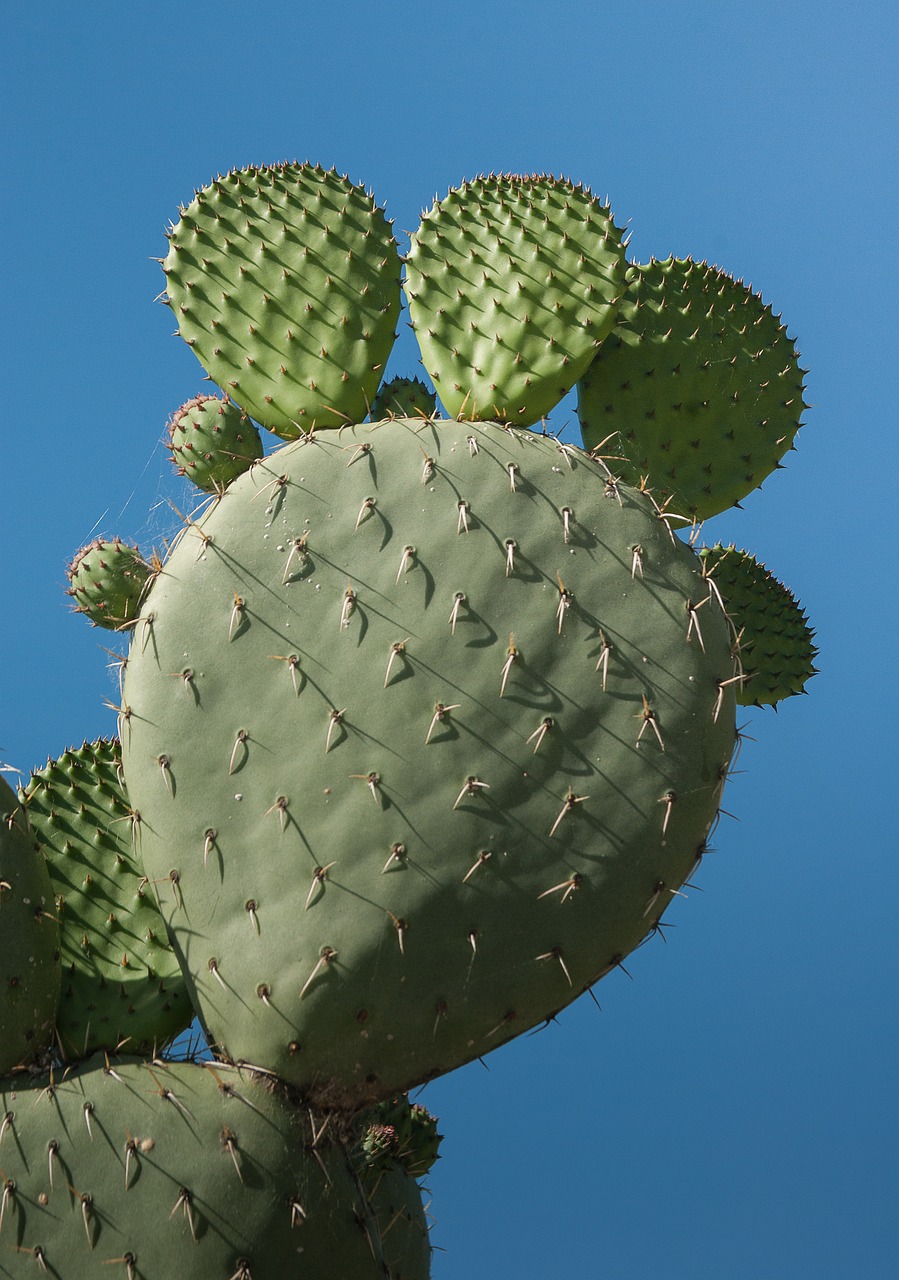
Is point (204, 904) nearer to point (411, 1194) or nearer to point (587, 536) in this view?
point (587, 536)

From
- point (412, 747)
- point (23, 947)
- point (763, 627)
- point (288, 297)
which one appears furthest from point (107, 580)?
point (763, 627)

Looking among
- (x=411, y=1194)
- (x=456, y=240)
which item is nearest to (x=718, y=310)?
(x=456, y=240)

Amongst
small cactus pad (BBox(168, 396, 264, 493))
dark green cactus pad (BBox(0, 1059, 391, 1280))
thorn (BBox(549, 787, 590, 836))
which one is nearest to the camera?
dark green cactus pad (BBox(0, 1059, 391, 1280))

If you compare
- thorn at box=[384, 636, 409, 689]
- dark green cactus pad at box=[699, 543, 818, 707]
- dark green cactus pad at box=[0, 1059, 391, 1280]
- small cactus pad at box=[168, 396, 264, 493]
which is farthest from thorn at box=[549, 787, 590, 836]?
dark green cactus pad at box=[699, 543, 818, 707]

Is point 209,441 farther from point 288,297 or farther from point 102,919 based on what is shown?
point 102,919

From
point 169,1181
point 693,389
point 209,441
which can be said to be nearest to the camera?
point 169,1181

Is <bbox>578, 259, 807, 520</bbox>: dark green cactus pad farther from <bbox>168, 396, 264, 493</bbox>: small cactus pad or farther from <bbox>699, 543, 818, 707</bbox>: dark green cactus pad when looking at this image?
<bbox>168, 396, 264, 493</bbox>: small cactus pad
